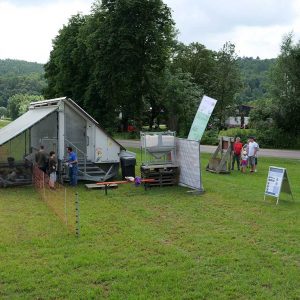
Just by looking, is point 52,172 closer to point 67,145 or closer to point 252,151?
point 67,145

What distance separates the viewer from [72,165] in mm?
17844

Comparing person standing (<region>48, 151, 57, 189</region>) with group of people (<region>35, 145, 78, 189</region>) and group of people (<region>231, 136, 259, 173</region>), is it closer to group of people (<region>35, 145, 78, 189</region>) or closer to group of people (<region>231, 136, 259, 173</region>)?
group of people (<region>35, 145, 78, 189</region>)

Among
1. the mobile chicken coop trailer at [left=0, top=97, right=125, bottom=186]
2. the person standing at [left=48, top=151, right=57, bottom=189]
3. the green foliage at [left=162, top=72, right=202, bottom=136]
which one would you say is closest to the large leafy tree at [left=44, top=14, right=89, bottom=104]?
the green foliage at [left=162, top=72, right=202, bottom=136]

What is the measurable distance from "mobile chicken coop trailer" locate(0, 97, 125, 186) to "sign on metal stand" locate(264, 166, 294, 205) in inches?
276

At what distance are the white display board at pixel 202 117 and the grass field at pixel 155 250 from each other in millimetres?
4726

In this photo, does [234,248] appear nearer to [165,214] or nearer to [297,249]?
[297,249]

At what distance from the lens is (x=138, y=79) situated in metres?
38.3

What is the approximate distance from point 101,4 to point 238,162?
69.4ft

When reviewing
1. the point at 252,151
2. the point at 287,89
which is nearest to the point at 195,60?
the point at 287,89

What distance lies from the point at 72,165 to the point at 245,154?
8.98 m

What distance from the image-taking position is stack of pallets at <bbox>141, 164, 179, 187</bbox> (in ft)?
56.9

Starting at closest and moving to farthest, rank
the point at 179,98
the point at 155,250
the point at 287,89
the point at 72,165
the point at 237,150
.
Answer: the point at 155,250
the point at 72,165
the point at 237,150
the point at 287,89
the point at 179,98

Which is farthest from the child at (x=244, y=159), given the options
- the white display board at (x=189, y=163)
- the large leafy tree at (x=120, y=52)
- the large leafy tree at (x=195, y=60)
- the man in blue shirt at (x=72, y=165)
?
the large leafy tree at (x=195, y=60)

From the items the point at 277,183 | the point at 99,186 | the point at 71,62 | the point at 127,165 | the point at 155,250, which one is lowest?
the point at 155,250
